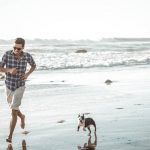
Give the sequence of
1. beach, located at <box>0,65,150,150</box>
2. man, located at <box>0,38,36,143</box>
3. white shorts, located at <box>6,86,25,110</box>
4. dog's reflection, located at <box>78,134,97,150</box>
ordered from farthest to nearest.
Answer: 1. white shorts, located at <box>6,86,25,110</box>
2. man, located at <box>0,38,36,143</box>
3. beach, located at <box>0,65,150,150</box>
4. dog's reflection, located at <box>78,134,97,150</box>

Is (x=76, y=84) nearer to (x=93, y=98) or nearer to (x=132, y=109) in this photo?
(x=93, y=98)

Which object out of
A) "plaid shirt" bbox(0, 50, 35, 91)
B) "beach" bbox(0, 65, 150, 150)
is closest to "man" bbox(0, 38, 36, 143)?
"plaid shirt" bbox(0, 50, 35, 91)

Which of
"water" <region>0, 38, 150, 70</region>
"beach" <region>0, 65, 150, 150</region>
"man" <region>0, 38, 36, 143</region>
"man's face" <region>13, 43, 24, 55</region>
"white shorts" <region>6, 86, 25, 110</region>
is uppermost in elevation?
"man's face" <region>13, 43, 24, 55</region>

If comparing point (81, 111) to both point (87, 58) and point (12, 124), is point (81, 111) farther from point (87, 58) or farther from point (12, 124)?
point (87, 58)

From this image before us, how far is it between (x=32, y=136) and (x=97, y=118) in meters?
2.15

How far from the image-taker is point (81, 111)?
1115 cm

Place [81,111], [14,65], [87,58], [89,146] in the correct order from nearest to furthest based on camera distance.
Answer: [89,146], [14,65], [81,111], [87,58]

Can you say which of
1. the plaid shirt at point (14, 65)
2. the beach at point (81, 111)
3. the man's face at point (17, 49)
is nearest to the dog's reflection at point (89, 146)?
the beach at point (81, 111)

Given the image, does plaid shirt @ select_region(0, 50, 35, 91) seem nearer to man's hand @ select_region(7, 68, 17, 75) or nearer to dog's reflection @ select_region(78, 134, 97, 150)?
man's hand @ select_region(7, 68, 17, 75)

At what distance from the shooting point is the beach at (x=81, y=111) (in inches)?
307

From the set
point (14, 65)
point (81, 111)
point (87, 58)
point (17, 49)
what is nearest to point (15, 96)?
point (14, 65)

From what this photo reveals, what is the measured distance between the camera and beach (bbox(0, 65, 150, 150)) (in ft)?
25.6

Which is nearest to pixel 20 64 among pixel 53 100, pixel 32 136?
pixel 32 136

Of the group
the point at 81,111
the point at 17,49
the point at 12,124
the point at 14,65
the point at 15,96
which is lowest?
the point at 81,111
